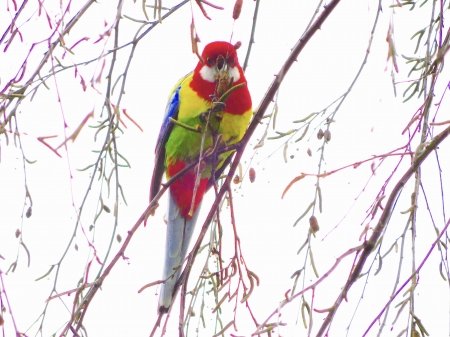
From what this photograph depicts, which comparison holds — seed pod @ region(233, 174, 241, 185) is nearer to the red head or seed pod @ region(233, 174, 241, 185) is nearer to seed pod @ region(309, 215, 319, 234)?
seed pod @ region(309, 215, 319, 234)

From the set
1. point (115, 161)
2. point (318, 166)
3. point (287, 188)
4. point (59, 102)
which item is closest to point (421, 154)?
point (287, 188)

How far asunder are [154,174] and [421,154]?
196 cm

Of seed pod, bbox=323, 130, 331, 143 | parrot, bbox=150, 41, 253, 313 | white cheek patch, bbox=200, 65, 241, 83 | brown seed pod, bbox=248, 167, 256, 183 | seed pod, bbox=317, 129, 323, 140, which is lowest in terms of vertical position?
brown seed pod, bbox=248, 167, 256, 183

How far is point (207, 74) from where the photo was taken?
2785 millimetres

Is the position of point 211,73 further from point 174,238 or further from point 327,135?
point 327,135

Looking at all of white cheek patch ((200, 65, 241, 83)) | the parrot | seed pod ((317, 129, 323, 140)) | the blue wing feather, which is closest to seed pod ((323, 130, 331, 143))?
seed pod ((317, 129, 323, 140))

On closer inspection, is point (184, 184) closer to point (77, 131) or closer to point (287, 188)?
point (287, 188)

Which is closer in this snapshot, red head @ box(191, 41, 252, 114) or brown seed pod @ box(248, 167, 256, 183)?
brown seed pod @ box(248, 167, 256, 183)

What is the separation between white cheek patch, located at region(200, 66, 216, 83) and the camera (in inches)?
108

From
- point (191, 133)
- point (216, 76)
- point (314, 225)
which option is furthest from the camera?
point (191, 133)

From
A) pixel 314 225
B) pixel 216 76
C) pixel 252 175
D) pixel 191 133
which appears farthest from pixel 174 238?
pixel 314 225

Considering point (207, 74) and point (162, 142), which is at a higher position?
point (207, 74)

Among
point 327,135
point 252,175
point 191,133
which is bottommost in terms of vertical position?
point 252,175

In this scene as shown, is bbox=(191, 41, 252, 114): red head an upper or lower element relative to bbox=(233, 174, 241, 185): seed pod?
upper
